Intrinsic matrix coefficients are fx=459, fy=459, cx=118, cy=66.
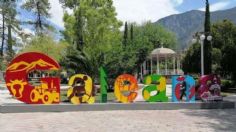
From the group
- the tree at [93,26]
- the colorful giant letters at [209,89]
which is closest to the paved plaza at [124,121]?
the colorful giant letters at [209,89]

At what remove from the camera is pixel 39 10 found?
4350cm


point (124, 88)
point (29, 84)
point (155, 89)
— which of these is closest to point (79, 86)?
point (124, 88)

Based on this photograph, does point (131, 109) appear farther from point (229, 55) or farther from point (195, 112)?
point (229, 55)

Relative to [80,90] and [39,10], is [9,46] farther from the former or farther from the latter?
[80,90]

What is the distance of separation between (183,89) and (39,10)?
83.8 feet

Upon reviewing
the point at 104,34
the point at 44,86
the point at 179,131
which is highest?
the point at 104,34

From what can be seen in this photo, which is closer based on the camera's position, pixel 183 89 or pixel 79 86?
pixel 79 86

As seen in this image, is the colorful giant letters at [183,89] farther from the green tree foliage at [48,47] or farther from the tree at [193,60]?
the green tree foliage at [48,47]

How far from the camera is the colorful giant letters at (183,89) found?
67.7 ft

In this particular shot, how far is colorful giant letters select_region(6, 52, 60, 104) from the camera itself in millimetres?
19453

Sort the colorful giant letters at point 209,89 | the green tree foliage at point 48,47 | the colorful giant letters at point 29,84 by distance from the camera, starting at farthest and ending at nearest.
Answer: the green tree foliage at point 48,47, the colorful giant letters at point 209,89, the colorful giant letters at point 29,84

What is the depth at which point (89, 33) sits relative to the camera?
40906 mm

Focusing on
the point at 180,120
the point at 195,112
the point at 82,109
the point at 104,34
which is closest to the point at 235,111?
the point at 195,112

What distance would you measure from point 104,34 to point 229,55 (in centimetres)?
1231
